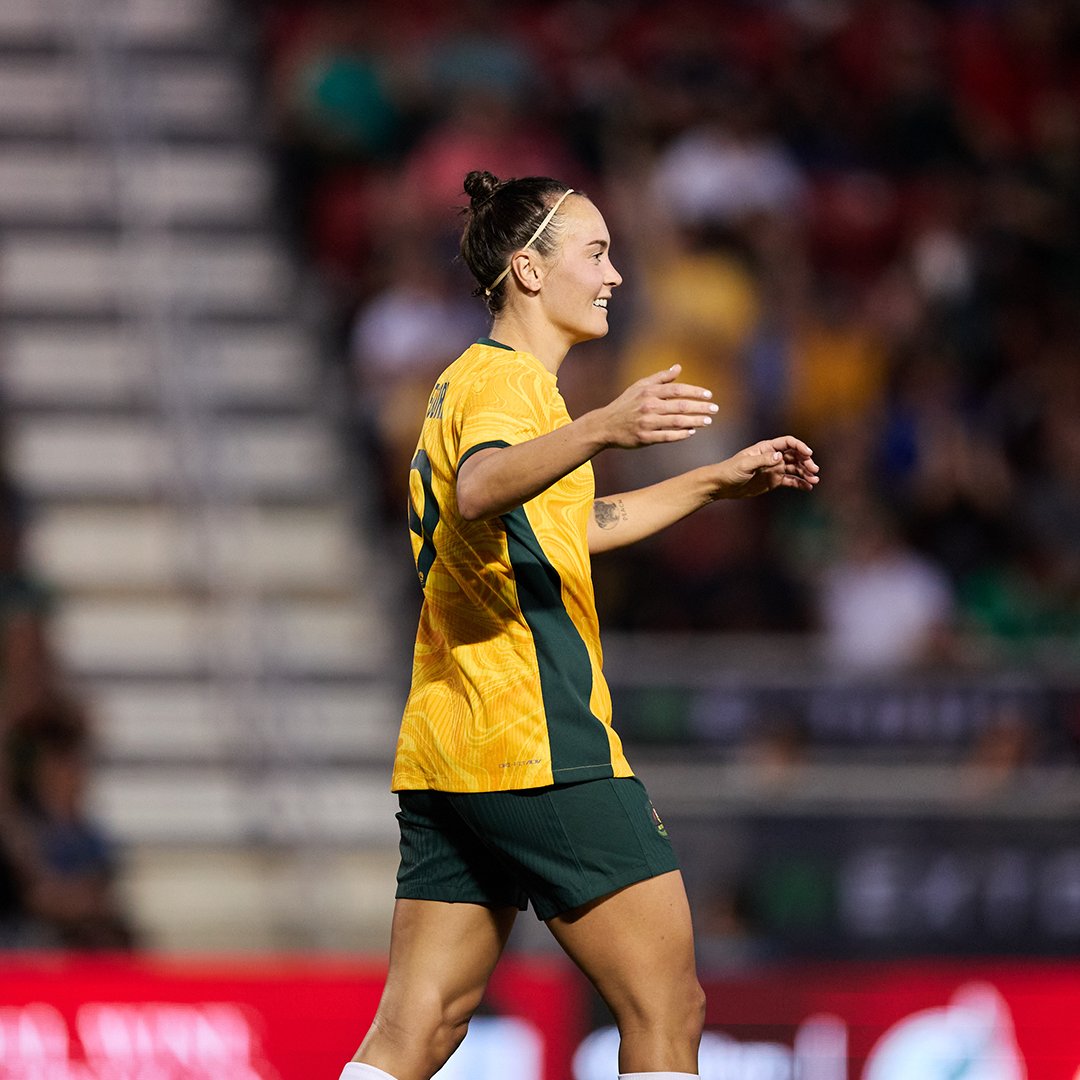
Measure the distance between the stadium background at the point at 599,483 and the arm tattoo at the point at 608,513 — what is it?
268cm

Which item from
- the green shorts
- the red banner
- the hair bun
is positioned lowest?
the red banner

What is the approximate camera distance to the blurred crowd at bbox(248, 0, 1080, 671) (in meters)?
8.98

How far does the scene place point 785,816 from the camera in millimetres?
7691

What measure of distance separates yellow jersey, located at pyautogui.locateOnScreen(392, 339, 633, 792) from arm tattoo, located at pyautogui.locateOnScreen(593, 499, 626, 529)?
31cm

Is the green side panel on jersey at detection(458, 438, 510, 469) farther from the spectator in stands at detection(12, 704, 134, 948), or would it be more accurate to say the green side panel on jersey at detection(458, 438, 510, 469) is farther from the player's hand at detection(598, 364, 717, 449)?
the spectator in stands at detection(12, 704, 134, 948)

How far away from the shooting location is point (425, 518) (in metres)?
4.02

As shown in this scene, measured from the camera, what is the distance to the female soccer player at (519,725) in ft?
12.5

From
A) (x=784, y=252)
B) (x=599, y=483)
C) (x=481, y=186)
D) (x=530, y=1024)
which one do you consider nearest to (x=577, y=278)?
(x=481, y=186)

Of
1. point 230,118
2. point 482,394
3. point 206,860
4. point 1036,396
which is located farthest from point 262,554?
point 482,394

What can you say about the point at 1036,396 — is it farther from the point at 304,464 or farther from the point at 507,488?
the point at 507,488

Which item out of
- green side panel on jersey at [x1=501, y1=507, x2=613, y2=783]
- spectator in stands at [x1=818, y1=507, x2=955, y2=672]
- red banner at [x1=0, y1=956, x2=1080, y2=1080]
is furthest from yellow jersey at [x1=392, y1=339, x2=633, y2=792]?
spectator in stands at [x1=818, y1=507, x2=955, y2=672]

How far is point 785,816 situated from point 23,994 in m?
2.71

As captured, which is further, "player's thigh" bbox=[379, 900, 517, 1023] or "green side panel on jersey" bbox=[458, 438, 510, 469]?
Result: "player's thigh" bbox=[379, 900, 517, 1023]

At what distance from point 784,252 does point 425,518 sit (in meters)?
6.25
